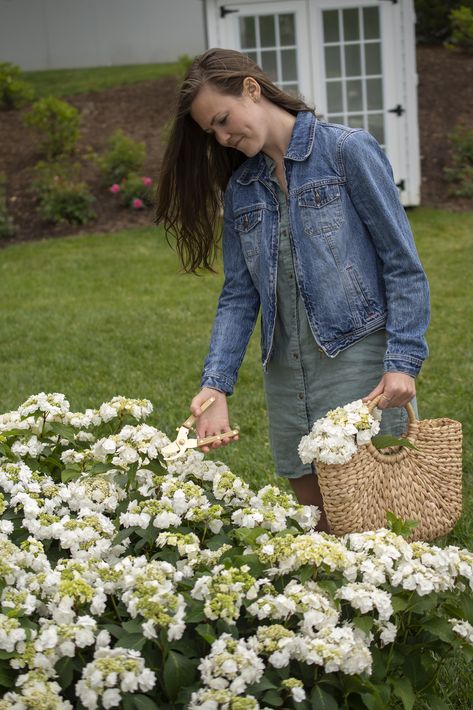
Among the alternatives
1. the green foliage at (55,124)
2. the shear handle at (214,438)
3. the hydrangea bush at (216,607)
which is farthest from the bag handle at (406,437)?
the green foliage at (55,124)

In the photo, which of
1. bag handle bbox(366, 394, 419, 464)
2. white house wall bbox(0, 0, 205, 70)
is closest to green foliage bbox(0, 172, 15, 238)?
white house wall bbox(0, 0, 205, 70)

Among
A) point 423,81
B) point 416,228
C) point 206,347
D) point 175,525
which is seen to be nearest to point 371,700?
point 175,525

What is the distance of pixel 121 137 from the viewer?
11602 millimetres

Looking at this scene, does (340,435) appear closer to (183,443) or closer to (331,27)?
(183,443)

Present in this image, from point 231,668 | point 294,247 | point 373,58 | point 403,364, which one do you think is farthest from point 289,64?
point 231,668

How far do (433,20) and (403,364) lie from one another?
13444mm

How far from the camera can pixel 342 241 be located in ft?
8.88

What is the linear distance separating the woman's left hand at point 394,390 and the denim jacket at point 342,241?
2 cm

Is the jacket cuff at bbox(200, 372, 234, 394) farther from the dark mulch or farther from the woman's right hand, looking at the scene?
the dark mulch

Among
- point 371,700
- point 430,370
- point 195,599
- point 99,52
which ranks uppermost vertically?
point 99,52

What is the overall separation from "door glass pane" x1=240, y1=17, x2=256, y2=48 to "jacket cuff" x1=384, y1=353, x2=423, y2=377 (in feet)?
27.9

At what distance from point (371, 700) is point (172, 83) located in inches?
503

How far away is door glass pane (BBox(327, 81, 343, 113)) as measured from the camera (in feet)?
35.0

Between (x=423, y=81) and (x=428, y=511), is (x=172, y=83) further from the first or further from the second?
(x=428, y=511)
